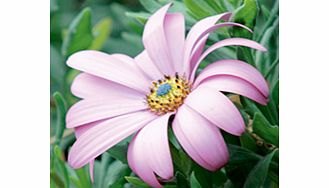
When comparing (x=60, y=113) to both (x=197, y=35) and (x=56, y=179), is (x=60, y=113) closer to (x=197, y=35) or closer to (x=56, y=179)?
(x=56, y=179)

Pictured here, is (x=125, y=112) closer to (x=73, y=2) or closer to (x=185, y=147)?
(x=185, y=147)

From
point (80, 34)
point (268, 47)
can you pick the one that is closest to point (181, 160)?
point (268, 47)

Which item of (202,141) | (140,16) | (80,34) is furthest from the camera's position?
(80,34)

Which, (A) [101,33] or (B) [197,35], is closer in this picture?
(B) [197,35]

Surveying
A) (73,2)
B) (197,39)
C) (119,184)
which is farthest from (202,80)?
(73,2)

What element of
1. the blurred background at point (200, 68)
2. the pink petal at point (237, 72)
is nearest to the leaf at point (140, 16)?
the blurred background at point (200, 68)

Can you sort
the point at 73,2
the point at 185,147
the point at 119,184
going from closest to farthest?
the point at 185,147
the point at 119,184
the point at 73,2

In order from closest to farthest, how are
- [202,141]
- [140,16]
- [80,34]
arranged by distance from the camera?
1. [202,141]
2. [140,16]
3. [80,34]
